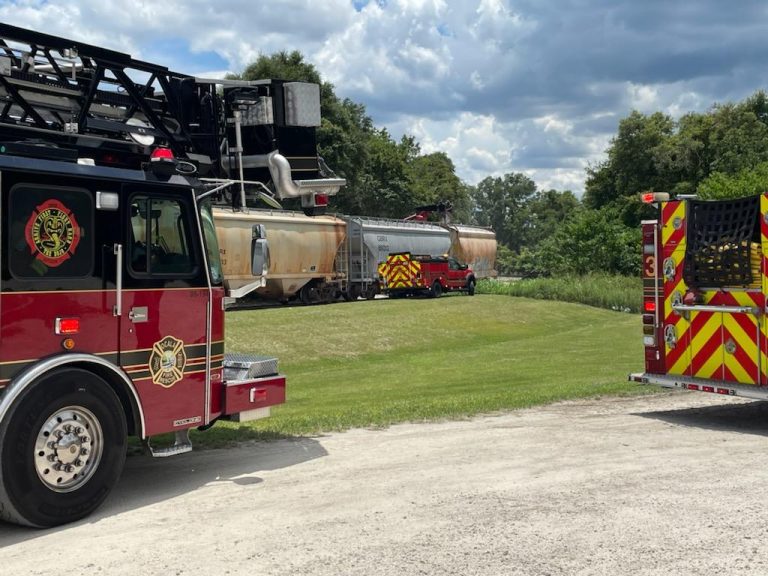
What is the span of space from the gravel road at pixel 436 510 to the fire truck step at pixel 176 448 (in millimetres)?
362

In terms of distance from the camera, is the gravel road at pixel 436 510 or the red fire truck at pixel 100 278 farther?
the red fire truck at pixel 100 278

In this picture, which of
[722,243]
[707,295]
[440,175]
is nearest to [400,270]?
[707,295]

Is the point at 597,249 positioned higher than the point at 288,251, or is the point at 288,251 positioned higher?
the point at 597,249

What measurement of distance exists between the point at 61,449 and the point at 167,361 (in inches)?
47.9

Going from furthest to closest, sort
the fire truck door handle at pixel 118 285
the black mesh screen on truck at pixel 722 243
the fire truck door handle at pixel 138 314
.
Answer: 1. the black mesh screen on truck at pixel 722 243
2. the fire truck door handle at pixel 138 314
3. the fire truck door handle at pixel 118 285

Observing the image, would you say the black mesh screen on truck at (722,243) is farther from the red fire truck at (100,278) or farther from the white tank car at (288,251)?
the white tank car at (288,251)

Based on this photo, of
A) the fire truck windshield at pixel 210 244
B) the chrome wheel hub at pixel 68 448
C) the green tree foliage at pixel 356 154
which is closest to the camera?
the chrome wheel hub at pixel 68 448

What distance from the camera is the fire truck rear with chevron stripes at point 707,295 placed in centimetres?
930

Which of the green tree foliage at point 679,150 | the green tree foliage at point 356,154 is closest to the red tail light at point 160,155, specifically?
the green tree foliage at point 356,154

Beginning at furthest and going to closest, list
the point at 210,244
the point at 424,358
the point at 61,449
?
the point at 424,358, the point at 210,244, the point at 61,449

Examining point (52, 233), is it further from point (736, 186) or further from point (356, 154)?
point (356, 154)

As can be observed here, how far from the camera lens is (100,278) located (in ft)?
20.9

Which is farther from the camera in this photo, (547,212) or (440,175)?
(547,212)

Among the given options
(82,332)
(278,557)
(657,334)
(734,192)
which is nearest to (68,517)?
(82,332)
